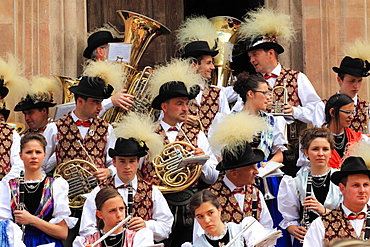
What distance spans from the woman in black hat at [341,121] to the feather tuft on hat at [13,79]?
2981 millimetres

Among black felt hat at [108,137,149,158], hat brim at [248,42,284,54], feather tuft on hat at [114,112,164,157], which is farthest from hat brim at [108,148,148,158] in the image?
hat brim at [248,42,284,54]

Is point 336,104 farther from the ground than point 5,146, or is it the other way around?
point 336,104

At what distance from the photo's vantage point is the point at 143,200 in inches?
337

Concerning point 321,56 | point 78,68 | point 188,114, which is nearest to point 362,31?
point 321,56

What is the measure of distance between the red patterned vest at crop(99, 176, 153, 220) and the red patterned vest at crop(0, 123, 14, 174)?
982mm

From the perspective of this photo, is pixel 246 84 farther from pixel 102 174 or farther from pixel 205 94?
pixel 102 174

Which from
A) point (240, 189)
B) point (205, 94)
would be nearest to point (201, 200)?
point (240, 189)

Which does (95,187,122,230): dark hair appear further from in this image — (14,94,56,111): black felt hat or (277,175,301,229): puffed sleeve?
(14,94,56,111): black felt hat

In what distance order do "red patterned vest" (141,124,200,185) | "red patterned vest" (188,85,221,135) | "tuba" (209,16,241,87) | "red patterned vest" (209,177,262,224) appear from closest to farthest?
"red patterned vest" (209,177,262,224) → "red patterned vest" (141,124,200,185) → "red patterned vest" (188,85,221,135) → "tuba" (209,16,241,87)

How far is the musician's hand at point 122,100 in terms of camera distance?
9.73 meters

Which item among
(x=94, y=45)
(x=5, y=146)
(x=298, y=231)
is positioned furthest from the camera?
(x=94, y=45)

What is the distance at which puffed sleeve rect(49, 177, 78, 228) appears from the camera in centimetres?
844

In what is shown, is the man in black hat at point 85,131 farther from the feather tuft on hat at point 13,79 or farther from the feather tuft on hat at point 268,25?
the feather tuft on hat at point 268,25

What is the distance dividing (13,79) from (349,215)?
3683 mm
